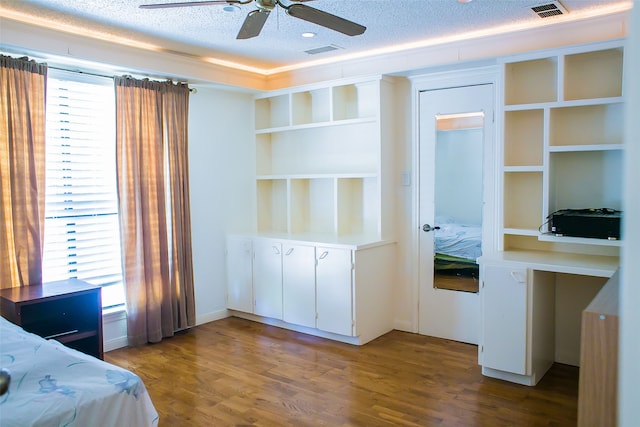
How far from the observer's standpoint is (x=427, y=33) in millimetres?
3902

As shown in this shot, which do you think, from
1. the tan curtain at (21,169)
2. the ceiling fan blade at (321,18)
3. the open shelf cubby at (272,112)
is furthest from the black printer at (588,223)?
the tan curtain at (21,169)

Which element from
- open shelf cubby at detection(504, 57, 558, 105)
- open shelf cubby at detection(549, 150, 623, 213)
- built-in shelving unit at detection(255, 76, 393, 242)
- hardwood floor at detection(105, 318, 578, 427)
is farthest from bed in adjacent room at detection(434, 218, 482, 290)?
open shelf cubby at detection(504, 57, 558, 105)

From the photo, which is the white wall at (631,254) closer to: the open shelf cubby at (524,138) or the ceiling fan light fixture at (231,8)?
the ceiling fan light fixture at (231,8)

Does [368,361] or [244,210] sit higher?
[244,210]

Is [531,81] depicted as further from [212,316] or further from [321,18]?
[212,316]

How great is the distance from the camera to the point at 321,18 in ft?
8.64

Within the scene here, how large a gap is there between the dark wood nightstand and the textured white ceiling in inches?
73.9

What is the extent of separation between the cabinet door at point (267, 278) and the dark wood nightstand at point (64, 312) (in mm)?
1564

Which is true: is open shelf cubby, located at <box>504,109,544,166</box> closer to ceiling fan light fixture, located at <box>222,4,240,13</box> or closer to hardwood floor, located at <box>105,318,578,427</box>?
hardwood floor, located at <box>105,318,578,427</box>

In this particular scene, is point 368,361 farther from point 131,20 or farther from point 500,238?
point 131,20

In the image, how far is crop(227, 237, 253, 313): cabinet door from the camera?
494 centimetres

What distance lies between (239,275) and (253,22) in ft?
9.54

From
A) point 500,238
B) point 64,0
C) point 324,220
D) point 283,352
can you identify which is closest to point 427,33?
point 500,238

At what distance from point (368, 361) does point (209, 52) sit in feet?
9.73
